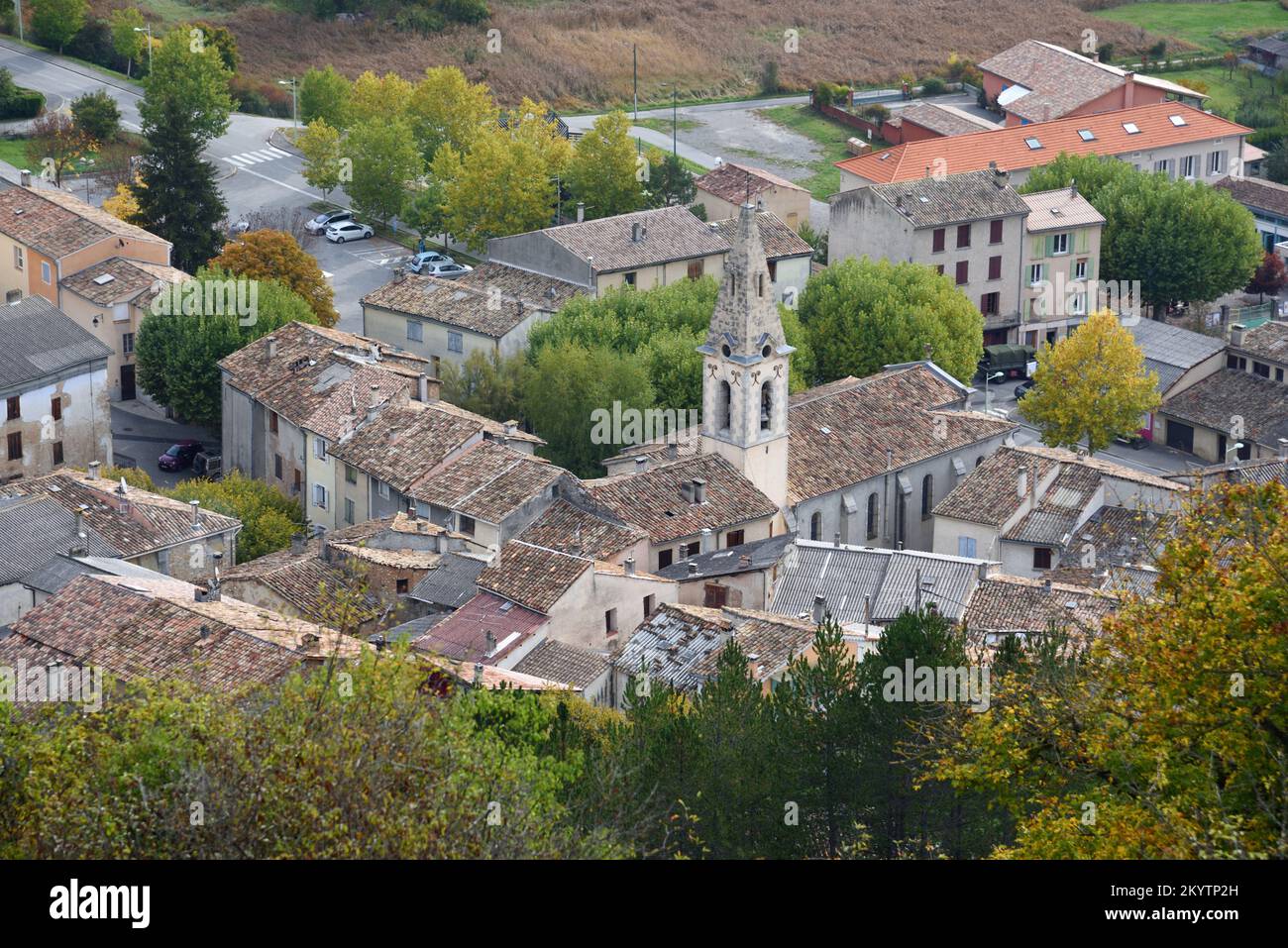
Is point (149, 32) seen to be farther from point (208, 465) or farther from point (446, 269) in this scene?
point (208, 465)

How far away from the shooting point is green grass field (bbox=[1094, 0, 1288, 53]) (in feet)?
499

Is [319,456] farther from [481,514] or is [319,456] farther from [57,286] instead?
[57,286]

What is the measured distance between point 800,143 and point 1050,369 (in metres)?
46.8

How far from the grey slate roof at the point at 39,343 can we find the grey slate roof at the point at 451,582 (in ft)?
68.7

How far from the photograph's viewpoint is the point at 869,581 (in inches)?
2398

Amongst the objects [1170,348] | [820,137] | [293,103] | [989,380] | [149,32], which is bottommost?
[989,380]

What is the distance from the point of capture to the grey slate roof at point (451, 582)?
58469 mm

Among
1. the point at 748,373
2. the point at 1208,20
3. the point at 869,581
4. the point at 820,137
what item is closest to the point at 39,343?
the point at 748,373

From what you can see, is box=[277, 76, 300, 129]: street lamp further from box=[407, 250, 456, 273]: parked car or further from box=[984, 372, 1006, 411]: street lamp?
box=[984, 372, 1006, 411]: street lamp

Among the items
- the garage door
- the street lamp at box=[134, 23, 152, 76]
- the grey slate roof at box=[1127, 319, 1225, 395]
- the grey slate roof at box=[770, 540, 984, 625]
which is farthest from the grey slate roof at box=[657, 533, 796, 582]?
the street lamp at box=[134, 23, 152, 76]

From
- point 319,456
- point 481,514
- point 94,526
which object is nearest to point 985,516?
point 481,514

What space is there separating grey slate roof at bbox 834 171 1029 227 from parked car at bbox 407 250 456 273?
17.6 m

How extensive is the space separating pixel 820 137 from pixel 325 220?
119ft

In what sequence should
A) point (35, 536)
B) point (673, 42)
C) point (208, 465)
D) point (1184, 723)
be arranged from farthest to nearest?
1. point (673, 42)
2. point (208, 465)
3. point (35, 536)
4. point (1184, 723)
